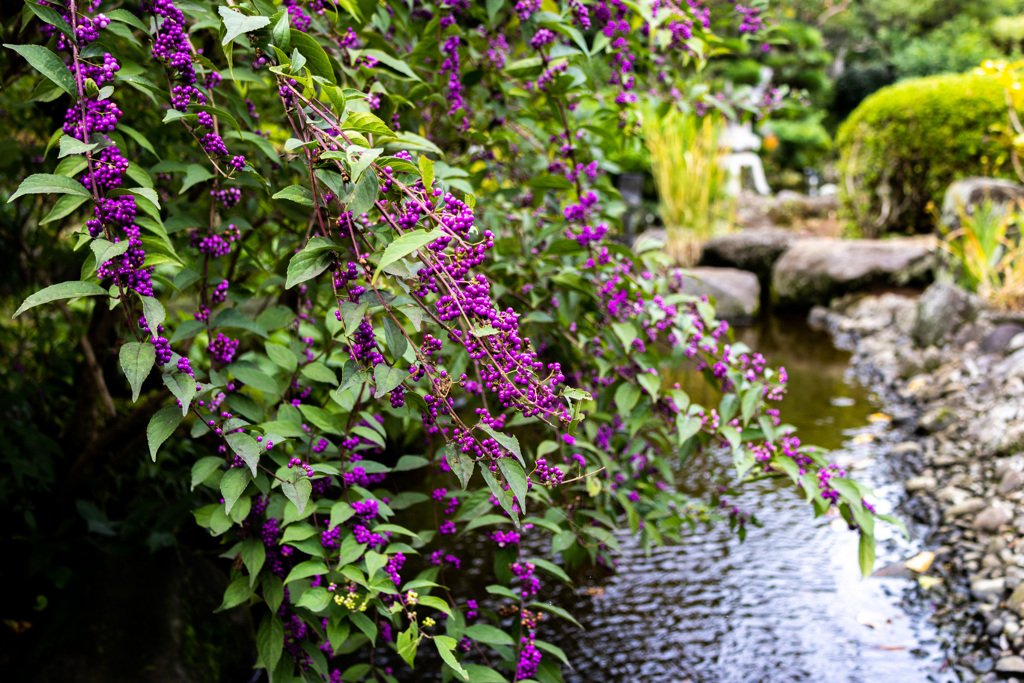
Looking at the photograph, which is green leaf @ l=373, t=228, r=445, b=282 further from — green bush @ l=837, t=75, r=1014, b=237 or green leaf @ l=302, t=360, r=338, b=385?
green bush @ l=837, t=75, r=1014, b=237

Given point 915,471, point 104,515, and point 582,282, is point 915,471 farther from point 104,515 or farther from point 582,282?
point 104,515

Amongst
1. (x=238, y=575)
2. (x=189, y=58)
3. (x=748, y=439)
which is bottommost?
(x=238, y=575)

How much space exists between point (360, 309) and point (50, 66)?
0.57 meters

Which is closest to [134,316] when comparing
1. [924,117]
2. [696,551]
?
[696,551]

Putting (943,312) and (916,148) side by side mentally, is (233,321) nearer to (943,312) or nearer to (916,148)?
(943,312)

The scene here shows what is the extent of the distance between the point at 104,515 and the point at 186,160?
3.65 feet

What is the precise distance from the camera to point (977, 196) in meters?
5.92

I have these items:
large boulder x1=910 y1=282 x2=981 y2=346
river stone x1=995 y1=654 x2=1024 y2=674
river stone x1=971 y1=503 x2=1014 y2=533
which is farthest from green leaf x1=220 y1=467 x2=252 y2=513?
large boulder x1=910 y1=282 x2=981 y2=346

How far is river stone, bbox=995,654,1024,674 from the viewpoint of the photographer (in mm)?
1988

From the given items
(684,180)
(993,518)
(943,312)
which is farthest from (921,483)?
(684,180)

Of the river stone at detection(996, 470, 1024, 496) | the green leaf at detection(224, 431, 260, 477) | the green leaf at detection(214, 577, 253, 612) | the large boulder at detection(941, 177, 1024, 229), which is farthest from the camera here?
the large boulder at detection(941, 177, 1024, 229)

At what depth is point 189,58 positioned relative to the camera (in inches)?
47.8

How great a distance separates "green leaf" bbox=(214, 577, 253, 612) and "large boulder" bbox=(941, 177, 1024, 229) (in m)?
5.68

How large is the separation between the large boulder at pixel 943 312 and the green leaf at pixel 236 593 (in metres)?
4.86
